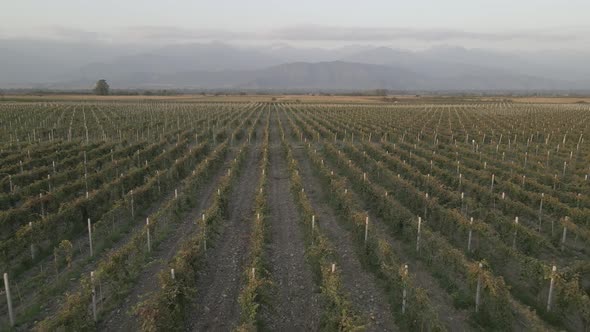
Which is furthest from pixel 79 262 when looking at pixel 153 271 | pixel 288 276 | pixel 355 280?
pixel 355 280

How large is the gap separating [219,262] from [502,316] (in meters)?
6.24

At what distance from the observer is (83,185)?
52.9ft

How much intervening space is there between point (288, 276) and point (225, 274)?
1.44 m

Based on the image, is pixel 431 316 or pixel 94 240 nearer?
pixel 431 316

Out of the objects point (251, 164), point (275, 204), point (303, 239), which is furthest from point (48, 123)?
point (303, 239)

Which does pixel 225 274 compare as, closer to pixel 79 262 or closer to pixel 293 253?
pixel 293 253

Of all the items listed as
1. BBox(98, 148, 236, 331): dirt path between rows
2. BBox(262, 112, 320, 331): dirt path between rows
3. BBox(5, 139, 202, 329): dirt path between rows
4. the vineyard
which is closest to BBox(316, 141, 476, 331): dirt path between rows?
the vineyard

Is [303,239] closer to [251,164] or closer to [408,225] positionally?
[408,225]

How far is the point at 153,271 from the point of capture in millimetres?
10234

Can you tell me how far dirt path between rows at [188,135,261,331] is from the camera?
821 cm

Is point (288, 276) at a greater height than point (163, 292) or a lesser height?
lesser

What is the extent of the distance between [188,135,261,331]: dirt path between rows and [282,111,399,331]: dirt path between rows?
7.73ft

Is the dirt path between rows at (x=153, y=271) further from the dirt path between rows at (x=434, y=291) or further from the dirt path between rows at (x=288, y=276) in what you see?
the dirt path between rows at (x=434, y=291)

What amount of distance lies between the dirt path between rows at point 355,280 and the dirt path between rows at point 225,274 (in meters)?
2.35
